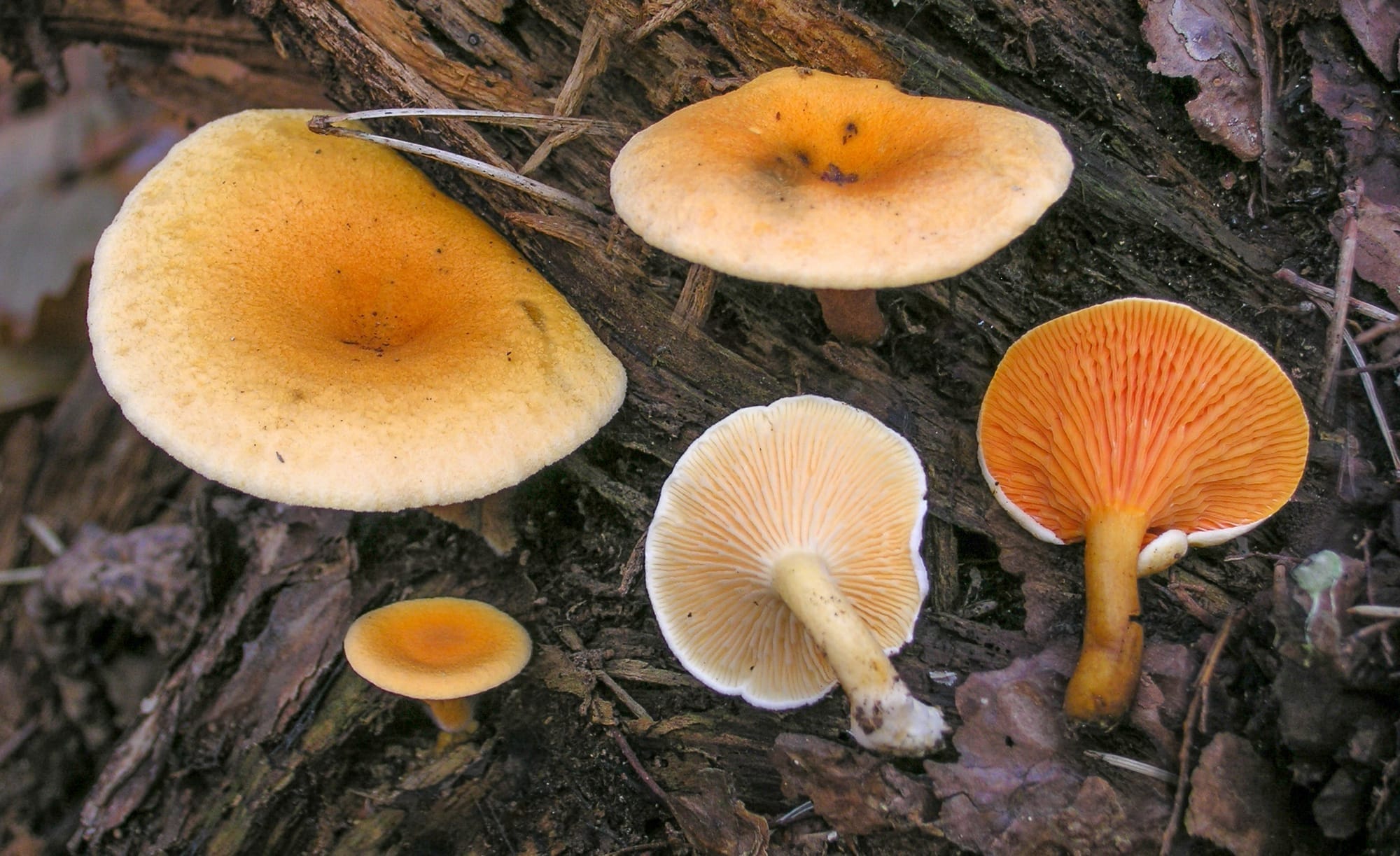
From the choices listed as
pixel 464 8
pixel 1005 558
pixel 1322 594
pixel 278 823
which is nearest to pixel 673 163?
pixel 464 8

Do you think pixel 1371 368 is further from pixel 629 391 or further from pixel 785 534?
pixel 629 391

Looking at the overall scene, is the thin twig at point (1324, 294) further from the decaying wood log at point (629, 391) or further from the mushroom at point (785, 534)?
the mushroom at point (785, 534)

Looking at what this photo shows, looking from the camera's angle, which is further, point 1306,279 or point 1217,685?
point 1306,279

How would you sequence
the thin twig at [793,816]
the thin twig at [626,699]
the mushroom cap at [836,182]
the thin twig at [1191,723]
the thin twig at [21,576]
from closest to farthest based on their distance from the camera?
1. the mushroom cap at [836,182]
2. the thin twig at [1191,723]
3. the thin twig at [793,816]
4. the thin twig at [626,699]
5. the thin twig at [21,576]

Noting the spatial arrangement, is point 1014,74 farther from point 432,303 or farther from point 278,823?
point 278,823

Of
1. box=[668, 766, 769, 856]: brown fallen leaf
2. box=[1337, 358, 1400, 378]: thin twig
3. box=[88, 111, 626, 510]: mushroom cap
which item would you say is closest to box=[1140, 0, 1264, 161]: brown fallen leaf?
box=[1337, 358, 1400, 378]: thin twig

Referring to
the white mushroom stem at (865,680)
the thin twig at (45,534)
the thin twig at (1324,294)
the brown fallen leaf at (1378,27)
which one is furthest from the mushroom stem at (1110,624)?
the thin twig at (45,534)
